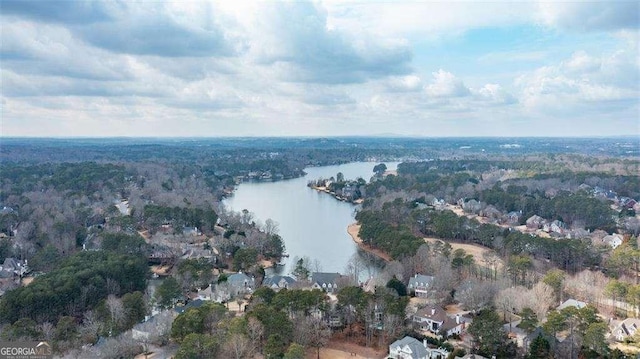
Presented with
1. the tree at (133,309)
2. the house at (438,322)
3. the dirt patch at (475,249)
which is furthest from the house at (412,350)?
the dirt patch at (475,249)

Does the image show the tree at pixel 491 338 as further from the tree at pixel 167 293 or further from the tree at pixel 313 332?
the tree at pixel 167 293

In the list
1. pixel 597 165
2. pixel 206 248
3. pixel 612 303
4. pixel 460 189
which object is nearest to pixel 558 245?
pixel 612 303

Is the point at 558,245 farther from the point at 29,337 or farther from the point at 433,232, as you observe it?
the point at 29,337

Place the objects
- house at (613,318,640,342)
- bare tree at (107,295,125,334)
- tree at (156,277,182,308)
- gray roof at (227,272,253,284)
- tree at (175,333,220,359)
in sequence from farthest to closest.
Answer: gray roof at (227,272,253,284), tree at (156,277,182,308), bare tree at (107,295,125,334), house at (613,318,640,342), tree at (175,333,220,359)

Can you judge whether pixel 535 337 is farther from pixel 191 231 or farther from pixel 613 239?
pixel 191 231

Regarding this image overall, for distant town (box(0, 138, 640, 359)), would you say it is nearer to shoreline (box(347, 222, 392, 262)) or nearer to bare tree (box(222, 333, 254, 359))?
bare tree (box(222, 333, 254, 359))

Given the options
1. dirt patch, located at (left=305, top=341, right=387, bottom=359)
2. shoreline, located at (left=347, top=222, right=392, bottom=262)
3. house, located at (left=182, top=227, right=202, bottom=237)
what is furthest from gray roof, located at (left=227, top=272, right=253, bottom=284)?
house, located at (left=182, top=227, right=202, bottom=237)
